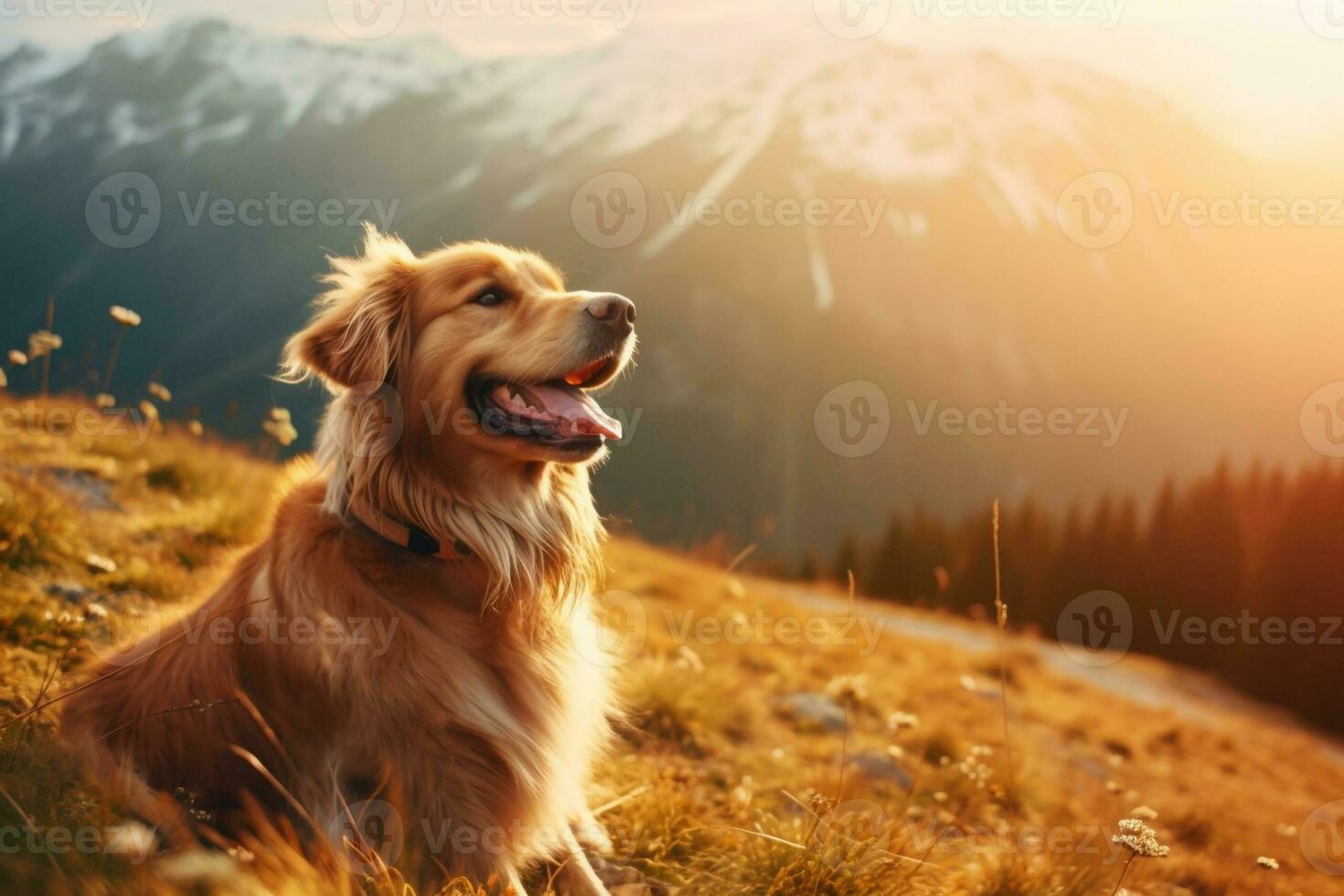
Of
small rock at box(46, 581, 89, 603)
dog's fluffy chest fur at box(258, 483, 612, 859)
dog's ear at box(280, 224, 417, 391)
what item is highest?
dog's ear at box(280, 224, 417, 391)

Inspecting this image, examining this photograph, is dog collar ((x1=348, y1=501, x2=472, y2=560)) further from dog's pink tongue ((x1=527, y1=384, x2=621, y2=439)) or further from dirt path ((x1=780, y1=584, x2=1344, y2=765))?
dirt path ((x1=780, y1=584, x2=1344, y2=765))

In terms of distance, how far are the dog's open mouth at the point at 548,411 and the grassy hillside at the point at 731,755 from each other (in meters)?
1.20

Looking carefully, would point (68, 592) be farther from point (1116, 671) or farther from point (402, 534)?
point (1116, 671)

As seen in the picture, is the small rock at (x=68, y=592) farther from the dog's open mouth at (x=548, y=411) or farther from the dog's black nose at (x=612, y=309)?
the dog's black nose at (x=612, y=309)

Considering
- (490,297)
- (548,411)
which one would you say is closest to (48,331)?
(490,297)

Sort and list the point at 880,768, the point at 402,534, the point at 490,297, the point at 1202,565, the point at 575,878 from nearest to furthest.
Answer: the point at 402,534 → the point at 575,878 → the point at 490,297 → the point at 880,768 → the point at 1202,565

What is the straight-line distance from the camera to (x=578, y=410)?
3.11 meters

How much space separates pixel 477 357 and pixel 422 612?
3.05 ft

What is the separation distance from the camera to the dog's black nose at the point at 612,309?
123 inches

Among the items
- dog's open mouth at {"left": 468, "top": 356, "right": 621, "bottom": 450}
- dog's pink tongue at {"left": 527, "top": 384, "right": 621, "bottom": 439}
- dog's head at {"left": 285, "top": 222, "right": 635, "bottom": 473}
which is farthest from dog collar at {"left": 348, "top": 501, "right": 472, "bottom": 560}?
dog's pink tongue at {"left": 527, "top": 384, "right": 621, "bottom": 439}

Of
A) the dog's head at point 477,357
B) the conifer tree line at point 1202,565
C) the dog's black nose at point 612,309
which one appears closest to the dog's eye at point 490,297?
the dog's head at point 477,357

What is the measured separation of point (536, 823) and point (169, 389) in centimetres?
417

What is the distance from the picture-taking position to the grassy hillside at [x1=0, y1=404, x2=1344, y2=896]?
251 centimetres

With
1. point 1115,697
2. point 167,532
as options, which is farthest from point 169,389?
point 1115,697
